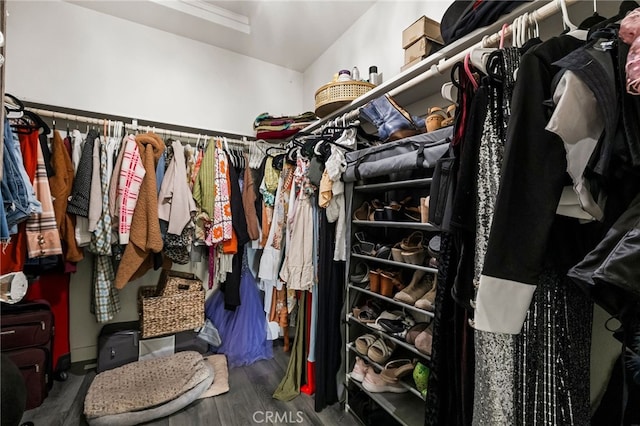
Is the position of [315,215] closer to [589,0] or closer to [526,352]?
[526,352]

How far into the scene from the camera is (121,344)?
193 centimetres

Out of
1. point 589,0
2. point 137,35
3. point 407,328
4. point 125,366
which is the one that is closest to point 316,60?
point 137,35

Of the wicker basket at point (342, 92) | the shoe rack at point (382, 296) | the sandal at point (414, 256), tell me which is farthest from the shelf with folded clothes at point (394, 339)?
the wicker basket at point (342, 92)

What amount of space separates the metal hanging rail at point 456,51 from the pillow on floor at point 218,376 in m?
1.96

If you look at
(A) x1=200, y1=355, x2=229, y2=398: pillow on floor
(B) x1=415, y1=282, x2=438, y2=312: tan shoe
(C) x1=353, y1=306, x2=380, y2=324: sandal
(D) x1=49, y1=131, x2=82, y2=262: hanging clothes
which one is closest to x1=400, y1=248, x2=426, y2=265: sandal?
(B) x1=415, y1=282, x2=438, y2=312: tan shoe

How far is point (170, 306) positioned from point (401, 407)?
1.70m

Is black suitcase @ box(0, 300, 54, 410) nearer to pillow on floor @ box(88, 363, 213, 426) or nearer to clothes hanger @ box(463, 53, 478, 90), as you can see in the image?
pillow on floor @ box(88, 363, 213, 426)

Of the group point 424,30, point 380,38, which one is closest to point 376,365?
point 424,30

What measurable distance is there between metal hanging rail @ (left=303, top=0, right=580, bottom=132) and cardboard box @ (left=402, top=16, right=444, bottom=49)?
0.62ft

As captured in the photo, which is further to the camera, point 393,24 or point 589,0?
point 393,24

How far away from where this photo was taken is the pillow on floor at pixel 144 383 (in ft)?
4.81

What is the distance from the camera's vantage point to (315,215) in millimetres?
1701

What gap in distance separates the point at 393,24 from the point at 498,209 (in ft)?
5.73

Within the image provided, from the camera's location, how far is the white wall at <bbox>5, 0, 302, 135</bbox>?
1839mm
